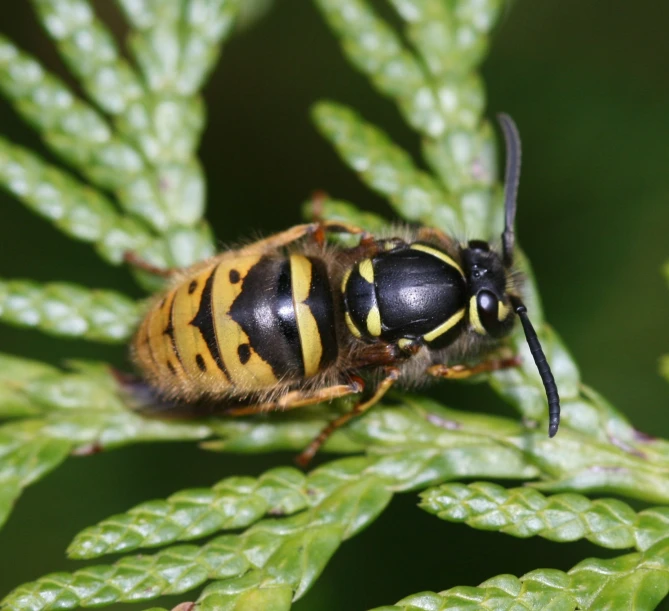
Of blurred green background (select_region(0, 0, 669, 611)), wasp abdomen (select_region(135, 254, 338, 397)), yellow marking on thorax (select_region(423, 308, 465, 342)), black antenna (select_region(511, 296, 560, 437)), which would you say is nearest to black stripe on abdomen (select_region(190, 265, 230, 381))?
wasp abdomen (select_region(135, 254, 338, 397))

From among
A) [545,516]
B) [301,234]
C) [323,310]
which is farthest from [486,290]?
[545,516]

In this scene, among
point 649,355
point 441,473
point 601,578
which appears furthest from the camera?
point 649,355

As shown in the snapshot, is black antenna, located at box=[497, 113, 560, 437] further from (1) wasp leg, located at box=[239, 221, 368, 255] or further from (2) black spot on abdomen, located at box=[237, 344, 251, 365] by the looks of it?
(2) black spot on abdomen, located at box=[237, 344, 251, 365]

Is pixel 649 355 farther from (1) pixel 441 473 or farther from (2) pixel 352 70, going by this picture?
(2) pixel 352 70

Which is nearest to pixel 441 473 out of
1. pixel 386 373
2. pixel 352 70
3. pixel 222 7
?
pixel 386 373

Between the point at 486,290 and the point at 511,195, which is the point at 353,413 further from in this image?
the point at 511,195

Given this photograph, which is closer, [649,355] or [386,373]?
[386,373]

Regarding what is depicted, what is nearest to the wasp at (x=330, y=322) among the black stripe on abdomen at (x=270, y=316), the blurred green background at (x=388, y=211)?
the black stripe on abdomen at (x=270, y=316)
